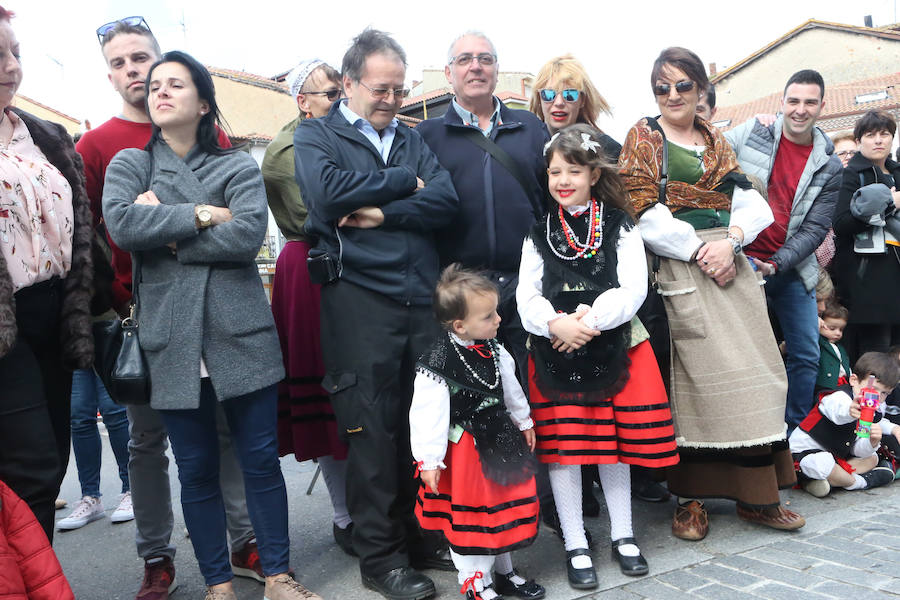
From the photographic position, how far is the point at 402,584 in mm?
2938

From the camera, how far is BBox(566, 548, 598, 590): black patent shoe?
2.91 metres

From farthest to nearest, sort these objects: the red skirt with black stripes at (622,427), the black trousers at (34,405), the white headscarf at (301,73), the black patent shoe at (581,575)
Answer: the white headscarf at (301,73) < the red skirt with black stripes at (622,427) < the black patent shoe at (581,575) < the black trousers at (34,405)

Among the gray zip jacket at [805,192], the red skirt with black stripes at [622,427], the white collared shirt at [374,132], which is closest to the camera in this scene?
the red skirt with black stripes at [622,427]

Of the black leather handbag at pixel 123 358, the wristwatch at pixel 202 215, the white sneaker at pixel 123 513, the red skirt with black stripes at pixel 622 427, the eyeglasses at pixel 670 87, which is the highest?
the eyeglasses at pixel 670 87

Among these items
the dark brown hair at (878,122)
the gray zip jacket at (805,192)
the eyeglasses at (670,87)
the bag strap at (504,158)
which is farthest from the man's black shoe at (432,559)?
the dark brown hair at (878,122)

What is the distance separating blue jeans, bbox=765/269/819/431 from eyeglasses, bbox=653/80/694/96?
59.7 inches

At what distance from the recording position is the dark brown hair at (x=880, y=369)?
4273mm

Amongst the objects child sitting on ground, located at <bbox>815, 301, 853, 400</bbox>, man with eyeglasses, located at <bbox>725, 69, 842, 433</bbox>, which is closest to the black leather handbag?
man with eyeglasses, located at <bbox>725, 69, 842, 433</bbox>

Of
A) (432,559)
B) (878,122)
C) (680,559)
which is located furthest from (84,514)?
(878,122)

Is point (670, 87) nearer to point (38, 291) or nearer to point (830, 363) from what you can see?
point (830, 363)

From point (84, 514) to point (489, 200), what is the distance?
3154 mm

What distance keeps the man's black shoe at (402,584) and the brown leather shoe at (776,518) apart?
1646 millimetres

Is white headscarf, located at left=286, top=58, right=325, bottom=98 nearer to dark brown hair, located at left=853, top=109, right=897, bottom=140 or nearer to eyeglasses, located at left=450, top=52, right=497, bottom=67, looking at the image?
eyeglasses, located at left=450, top=52, right=497, bottom=67

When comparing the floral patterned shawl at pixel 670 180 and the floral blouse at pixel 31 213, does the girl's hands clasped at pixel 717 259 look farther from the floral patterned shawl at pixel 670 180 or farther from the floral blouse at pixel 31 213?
the floral blouse at pixel 31 213
